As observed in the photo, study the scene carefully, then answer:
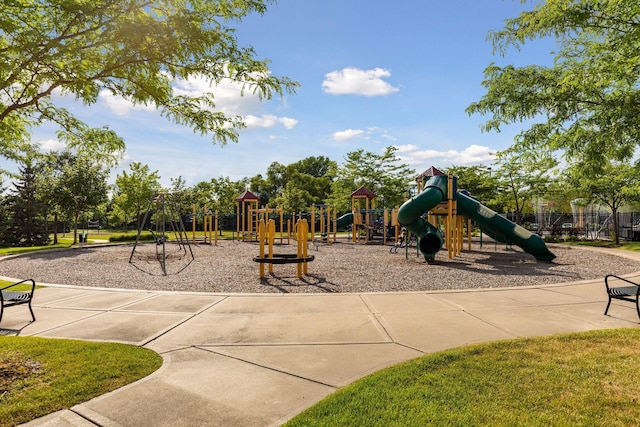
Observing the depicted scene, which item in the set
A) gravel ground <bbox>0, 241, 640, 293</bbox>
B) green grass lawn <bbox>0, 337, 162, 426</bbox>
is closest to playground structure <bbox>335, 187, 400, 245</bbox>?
gravel ground <bbox>0, 241, 640, 293</bbox>

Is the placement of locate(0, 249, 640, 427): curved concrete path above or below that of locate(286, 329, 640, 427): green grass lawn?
below

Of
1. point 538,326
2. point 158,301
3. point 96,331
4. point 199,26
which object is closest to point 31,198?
point 158,301

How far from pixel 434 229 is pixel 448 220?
26.6 inches

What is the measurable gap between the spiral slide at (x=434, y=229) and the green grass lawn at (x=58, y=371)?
11.8 m

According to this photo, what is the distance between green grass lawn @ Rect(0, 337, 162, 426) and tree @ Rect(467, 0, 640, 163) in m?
6.83

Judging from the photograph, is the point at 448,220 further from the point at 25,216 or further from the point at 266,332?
the point at 25,216

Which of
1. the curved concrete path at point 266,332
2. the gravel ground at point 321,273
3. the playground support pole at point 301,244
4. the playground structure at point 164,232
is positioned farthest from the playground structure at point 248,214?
the curved concrete path at point 266,332

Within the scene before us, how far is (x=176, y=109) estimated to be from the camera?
517 cm

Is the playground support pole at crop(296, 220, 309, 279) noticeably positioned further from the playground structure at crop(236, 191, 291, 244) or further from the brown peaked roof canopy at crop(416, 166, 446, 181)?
the playground structure at crop(236, 191, 291, 244)

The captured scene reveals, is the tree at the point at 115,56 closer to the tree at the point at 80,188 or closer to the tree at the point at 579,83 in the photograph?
the tree at the point at 579,83

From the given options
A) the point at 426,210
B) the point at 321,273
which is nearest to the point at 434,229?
the point at 426,210

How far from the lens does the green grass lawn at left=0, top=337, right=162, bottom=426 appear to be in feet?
11.2

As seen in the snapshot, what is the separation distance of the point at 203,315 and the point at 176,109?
359cm

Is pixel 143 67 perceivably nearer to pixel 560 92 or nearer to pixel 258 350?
pixel 258 350
